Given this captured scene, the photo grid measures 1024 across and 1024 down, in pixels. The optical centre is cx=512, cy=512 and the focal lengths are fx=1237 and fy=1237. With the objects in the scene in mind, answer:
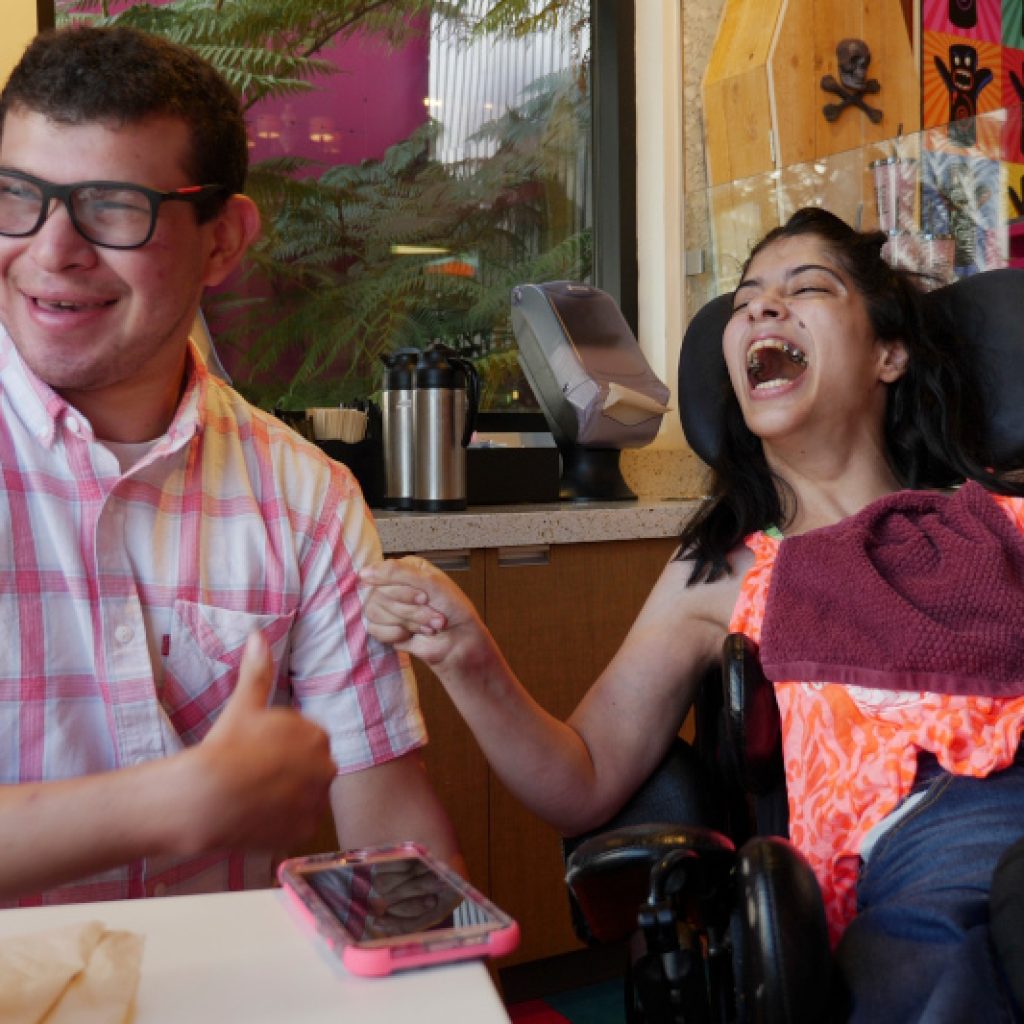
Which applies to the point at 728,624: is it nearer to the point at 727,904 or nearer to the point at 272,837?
the point at 727,904

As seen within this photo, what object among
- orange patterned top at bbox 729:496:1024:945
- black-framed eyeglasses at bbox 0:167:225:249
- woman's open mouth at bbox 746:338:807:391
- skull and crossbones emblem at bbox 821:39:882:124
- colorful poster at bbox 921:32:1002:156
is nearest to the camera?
black-framed eyeglasses at bbox 0:167:225:249

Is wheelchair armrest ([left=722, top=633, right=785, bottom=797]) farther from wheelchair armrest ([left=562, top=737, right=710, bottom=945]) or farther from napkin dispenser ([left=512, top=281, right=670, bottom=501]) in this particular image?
napkin dispenser ([left=512, top=281, right=670, bottom=501])

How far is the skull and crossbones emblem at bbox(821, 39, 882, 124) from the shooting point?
3.33 metres

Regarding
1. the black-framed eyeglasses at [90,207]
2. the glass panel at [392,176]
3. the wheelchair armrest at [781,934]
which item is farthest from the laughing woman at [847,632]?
the glass panel at [392,176]

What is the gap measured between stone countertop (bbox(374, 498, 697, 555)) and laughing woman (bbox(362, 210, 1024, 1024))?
1.87 ft

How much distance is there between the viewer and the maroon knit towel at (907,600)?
1.35 m

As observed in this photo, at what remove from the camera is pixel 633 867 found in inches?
40.1

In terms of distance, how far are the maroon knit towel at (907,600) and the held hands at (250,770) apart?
770 millimetres

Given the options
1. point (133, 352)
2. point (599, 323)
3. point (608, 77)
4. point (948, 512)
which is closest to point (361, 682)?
point (133, 352)

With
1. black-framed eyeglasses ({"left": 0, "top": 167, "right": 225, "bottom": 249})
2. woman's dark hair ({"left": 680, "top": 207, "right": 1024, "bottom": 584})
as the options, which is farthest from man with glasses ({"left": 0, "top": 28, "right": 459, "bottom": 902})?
woman's dark hair ({"left": 680, "top": 207, "right": 1024, "bottom": 584})

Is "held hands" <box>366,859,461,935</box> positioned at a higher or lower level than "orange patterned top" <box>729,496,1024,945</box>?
higher

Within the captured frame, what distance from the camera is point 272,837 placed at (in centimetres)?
82

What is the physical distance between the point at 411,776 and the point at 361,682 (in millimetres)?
115

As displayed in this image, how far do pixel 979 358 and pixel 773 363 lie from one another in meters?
0.29
